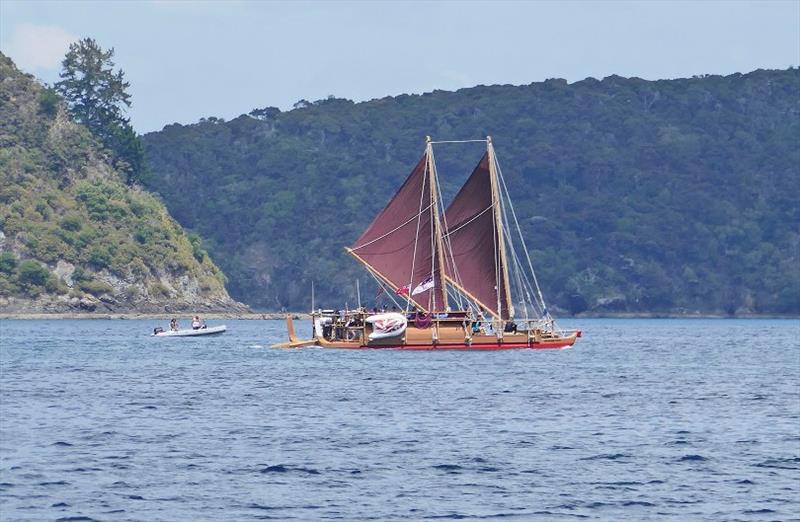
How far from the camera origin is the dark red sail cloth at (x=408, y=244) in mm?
94188

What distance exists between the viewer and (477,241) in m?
92.4

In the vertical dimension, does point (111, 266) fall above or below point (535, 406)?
above

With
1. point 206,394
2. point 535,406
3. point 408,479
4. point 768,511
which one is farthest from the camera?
point 206,394

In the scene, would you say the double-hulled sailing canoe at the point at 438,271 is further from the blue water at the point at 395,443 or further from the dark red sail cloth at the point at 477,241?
the blue water at the point at 395,443

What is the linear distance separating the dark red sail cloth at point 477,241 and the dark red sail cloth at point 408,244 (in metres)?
1.59

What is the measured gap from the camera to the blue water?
3588 cm

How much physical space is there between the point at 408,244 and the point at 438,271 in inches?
95.1

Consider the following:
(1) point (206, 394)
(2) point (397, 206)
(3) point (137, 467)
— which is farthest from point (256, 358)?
(3) point (137, 467)

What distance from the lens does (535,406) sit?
57031 millimetres

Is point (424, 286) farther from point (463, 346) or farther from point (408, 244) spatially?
point (463, 346)

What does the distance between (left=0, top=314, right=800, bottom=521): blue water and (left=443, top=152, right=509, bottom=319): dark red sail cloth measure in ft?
39.6

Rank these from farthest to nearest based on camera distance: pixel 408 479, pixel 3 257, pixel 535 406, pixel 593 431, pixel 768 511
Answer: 1. pixel 3 257
2. pixel 535 406
3. pixel 593 431
4. pixel 408 479
5. pixel 768 511

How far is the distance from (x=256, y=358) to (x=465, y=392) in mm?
30352

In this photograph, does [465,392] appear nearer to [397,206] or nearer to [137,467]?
[137,467]
